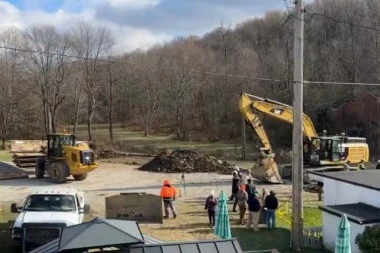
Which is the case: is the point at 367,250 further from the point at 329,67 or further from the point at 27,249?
the point at 329,67

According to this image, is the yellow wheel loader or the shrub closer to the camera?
the shrub

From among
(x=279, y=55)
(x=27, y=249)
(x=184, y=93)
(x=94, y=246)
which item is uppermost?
(x=279, y=55)

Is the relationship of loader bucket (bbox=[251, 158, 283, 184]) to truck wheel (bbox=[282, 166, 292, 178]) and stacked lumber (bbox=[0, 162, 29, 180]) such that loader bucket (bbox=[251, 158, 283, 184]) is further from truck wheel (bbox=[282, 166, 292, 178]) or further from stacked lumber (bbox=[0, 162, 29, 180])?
stacked lumber (bbox=[0, 162, 29, 180])

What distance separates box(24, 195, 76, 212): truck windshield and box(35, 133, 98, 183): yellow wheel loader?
13.1 metres

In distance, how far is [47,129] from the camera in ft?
198

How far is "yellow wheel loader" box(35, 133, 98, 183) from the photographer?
2980 cm

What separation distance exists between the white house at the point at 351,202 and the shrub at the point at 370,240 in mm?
268

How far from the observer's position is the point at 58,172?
3002 cm

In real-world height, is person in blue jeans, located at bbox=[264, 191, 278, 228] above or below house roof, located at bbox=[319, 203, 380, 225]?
below

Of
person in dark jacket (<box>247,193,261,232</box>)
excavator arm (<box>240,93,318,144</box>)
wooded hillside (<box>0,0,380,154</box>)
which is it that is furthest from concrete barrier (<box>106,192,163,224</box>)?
wooded hillside (<box>0,0,380,154</box>)

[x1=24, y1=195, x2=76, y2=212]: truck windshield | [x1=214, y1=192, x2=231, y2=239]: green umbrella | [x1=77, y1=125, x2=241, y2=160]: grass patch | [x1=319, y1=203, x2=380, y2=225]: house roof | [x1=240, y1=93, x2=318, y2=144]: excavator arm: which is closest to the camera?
[x1=319, y1=203, x2=380, y2=225]: house roof

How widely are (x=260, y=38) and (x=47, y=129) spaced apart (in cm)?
5462

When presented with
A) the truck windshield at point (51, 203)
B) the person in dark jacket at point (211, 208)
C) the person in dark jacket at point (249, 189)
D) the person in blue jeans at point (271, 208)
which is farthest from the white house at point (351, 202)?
the truck windshield at point (51, 203)

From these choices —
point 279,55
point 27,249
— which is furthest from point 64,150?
point 279,55
